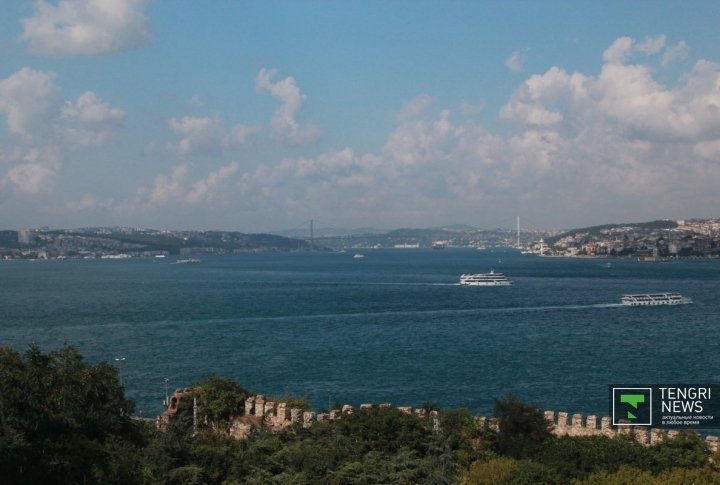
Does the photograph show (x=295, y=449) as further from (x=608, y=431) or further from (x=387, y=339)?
(x=387, y=339)

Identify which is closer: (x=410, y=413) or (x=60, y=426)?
(x=60, y=426)

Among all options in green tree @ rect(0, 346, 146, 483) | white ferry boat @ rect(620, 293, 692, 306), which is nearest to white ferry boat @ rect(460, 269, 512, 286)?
white ferry boat @ rect(620, 293, 692, 306)

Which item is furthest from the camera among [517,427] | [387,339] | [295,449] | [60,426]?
[387,339]

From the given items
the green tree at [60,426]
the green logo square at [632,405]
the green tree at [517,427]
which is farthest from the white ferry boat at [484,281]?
the green tree at [60,426]

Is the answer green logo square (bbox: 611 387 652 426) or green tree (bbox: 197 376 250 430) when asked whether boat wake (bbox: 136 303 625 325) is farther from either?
green tree (bbox: 197 376 250 430)

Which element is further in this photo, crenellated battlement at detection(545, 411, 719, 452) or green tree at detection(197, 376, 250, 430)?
green tree at detection(197, 376, 250, 430)

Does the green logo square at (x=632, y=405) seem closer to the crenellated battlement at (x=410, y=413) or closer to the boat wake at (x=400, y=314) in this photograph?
the crenellated battlement at (x=410, y=413)

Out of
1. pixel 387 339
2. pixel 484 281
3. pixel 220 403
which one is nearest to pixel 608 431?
pixel 220 403
